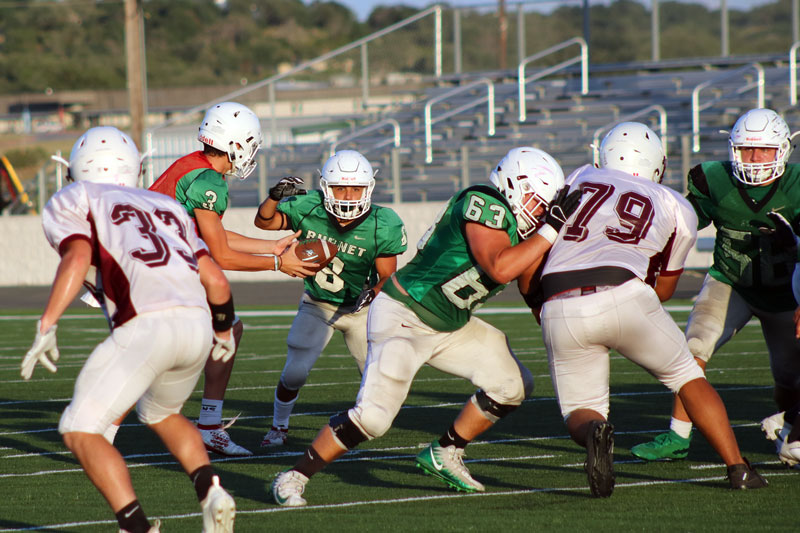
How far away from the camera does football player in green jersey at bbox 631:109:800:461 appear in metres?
6.61

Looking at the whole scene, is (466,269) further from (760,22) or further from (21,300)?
(760,22)

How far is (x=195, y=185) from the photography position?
6562 millimetres

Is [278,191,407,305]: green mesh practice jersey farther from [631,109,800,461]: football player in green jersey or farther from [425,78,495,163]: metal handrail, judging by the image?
[425,78,495,163]: metal handrail

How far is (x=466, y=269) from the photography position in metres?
5.70

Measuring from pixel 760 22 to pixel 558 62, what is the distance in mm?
10704

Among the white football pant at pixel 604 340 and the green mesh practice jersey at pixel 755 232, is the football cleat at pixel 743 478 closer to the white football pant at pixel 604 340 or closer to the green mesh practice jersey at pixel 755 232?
the white football pant at pixel 604 340

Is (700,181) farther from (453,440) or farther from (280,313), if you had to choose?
(280,313)

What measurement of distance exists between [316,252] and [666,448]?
218 cm

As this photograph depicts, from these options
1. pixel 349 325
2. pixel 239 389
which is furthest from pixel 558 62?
pixel 349 325

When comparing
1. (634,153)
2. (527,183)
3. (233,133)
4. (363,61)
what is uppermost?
(363,61)

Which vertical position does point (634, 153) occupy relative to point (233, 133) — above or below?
below

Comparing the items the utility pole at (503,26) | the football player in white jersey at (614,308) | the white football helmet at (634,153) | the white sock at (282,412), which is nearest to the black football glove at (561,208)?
the football player in white jersey at (614,308)

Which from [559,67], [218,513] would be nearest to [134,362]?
→ [218,513]

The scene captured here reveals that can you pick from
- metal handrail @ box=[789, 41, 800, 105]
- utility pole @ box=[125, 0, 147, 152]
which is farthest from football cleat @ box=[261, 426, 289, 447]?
utility pole @ box=[125, 0, 147, 152]
